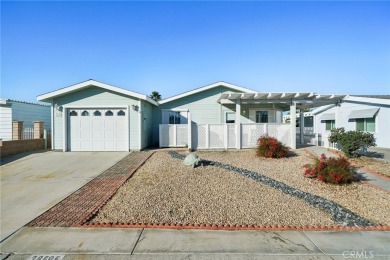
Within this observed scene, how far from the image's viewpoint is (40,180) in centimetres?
704

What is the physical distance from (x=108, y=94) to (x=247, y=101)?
7.88m

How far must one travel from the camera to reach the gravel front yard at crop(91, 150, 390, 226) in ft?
14.2

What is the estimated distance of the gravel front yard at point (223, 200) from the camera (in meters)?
4.32

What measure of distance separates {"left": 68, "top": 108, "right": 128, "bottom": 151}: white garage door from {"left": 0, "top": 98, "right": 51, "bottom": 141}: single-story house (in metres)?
4.47

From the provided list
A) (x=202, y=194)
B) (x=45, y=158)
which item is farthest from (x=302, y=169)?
(x=45, y=158)

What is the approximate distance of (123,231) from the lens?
376 cm

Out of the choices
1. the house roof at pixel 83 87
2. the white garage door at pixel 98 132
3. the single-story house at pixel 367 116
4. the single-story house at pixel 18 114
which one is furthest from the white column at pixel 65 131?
the single-story house at pixel 367 116

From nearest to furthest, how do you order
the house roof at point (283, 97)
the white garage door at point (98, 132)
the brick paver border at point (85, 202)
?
the brick paver border at point (85, 202)
the house roof at point (283, 97)
the white garage door at point (98, 132)

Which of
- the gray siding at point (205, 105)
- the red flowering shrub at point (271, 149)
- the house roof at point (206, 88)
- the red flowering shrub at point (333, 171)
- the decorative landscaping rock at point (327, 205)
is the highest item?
the house roof at point (206, 88)

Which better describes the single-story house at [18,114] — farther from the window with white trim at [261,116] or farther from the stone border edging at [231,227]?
the window with white trim at [261,116]

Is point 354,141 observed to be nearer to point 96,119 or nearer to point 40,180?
point 40,180

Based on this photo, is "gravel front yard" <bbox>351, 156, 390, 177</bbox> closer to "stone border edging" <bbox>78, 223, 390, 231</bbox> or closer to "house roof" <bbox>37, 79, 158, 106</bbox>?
"stone border edging" <bbox>78, 223, 390, 231</bbox>

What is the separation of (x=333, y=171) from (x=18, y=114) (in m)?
18.0

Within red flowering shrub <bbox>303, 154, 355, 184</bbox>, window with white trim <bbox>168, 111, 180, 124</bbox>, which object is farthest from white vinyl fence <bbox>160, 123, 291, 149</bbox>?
red flowering shrub <bbox>303, 154, 355, 184</bbox>
